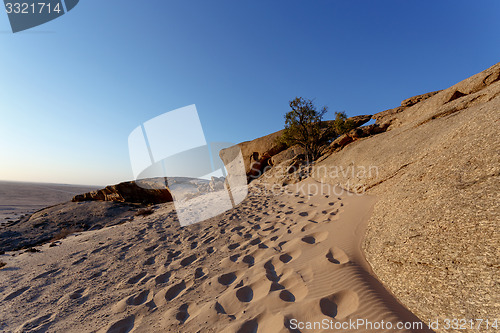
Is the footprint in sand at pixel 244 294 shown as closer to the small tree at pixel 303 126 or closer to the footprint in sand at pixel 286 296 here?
the footprint in sand at pixel 286 296

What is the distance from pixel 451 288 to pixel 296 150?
1989cm

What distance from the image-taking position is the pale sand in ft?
8.17

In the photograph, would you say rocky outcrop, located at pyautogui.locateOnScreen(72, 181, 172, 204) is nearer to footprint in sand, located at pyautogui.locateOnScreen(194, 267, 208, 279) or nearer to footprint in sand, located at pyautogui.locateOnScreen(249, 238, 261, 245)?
footprint in sand, located at pyautogui.locateOnScreen(249, 238, 261, 245)

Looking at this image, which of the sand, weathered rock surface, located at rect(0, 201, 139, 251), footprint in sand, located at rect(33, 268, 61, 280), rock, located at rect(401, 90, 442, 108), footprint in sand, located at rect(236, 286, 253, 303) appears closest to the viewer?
footprint in sand, located at rect(236, 286, 253, 303)

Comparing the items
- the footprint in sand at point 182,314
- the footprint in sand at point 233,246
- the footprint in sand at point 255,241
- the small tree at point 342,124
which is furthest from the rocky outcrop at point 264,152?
the footprint in sand at point 182,314

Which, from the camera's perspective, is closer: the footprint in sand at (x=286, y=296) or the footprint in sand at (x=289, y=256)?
the footprint in sand at (x=286, y=296)

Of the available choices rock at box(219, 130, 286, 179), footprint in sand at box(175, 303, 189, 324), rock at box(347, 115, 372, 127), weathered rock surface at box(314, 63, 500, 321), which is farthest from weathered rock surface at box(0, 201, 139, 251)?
rock at box(347, 115, 372, 127)

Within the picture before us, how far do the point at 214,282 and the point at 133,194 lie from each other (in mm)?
21805

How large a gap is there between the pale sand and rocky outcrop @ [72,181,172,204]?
1459 cm

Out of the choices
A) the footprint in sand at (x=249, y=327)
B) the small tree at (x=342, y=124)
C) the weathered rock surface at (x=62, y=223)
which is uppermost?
the small tree at (x=342, y=124)

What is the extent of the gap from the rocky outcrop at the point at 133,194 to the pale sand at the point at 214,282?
14.6 metres

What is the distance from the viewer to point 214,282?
3.49m

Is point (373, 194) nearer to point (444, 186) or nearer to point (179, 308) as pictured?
point (444, 186)

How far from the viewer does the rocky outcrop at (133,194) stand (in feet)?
69.6
